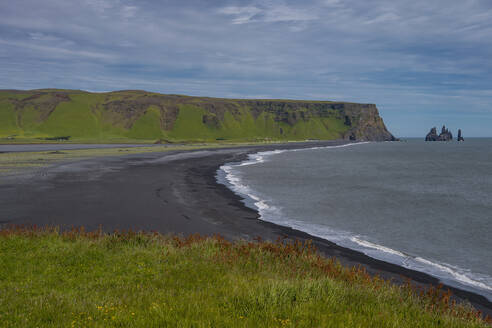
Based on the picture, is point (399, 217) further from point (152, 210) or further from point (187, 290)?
point (187, 290)

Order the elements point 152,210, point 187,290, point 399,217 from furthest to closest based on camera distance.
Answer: point 399,217 → point 152,210 → point 187,290

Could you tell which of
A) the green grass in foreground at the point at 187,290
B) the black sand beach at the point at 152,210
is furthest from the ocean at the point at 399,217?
the green grass in foreground at the point at 187,290

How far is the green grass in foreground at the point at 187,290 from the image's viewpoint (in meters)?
6.09

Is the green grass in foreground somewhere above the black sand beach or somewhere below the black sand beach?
above

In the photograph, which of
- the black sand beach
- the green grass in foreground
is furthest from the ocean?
the green grass in foreground

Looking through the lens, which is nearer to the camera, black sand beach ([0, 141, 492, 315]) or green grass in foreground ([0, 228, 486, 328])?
green grass in foreground ([0, 228, 486, 328])

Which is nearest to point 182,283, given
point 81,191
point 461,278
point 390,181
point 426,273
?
point 426,273

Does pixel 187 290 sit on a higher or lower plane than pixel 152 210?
higher

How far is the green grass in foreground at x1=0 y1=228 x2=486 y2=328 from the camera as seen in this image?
20.0 ft

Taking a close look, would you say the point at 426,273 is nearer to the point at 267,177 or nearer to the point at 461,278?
the point at 461,278

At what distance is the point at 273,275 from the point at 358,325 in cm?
362

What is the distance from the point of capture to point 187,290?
305 inches

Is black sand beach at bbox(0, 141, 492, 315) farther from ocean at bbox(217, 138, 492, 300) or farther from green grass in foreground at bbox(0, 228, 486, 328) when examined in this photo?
green grass in foreground at bbox(0, 228, 486, 328)

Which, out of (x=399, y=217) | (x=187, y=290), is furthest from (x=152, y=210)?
(x=399, y=217)
